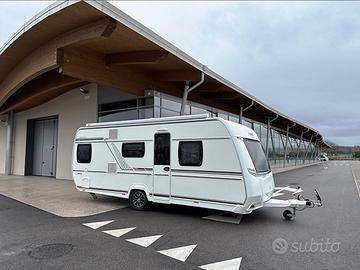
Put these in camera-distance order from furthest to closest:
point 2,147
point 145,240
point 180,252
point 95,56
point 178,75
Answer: point 2,147 < point 178,75 < point 95,56 < point 145,240 < point 180,252

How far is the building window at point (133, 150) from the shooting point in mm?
8711

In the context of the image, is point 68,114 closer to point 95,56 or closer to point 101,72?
point 101,72

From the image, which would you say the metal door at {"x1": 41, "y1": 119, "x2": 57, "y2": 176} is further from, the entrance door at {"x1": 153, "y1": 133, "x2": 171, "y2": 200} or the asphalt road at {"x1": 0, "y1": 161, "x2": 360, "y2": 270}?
the entrance door at {"x1": 153, "y1": 133, "x2": 171, "y2": 200}

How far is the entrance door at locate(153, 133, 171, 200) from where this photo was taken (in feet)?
26.7

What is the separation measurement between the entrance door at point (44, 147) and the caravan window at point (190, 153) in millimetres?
13216

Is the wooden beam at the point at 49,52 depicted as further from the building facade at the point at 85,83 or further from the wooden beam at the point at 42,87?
the wooden beam at the point at 42,87

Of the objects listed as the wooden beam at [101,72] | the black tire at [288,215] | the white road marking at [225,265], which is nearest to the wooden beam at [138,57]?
the wooden beam at [101,72]

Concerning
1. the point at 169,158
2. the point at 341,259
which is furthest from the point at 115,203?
the point at 341,259

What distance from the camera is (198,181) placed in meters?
7.60

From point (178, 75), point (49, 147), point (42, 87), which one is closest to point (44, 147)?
point (49, 147)

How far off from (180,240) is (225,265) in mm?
1390

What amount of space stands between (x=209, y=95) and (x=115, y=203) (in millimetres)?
9035

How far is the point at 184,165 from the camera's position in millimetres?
7902

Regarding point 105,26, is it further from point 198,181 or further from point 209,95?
point 209,95
